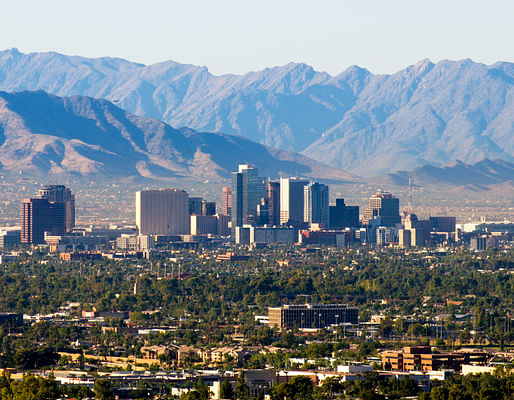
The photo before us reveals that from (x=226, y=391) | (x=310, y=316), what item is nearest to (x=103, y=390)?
(x=226, y=391)

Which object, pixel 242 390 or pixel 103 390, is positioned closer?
pixel 103 390

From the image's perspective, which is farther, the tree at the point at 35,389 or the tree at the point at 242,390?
the tree at the point at 242,390

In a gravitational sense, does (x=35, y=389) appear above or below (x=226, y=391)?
above

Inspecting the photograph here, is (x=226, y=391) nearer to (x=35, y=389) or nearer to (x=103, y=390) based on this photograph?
(x=103, y=390)

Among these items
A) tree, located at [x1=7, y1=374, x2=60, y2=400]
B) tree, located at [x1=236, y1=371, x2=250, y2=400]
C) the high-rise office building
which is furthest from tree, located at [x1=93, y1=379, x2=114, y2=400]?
the high-rise office building

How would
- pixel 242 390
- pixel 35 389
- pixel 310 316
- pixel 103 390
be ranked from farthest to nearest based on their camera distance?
pixel 310 316, pixel 242 390, pixel 103 390, pixel 35 389

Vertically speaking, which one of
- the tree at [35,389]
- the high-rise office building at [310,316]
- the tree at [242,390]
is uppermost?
the high-rise office building at [310,316]

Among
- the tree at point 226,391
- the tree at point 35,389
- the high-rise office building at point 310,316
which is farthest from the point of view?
the high-rise office building at point 310,316

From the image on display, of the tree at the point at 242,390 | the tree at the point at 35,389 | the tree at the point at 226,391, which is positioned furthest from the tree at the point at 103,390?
the tree at the point at 242,390

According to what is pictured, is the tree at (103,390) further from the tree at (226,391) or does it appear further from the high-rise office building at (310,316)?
the high-rise office building at (310,316)

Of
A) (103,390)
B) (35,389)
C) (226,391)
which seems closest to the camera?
(35,389)

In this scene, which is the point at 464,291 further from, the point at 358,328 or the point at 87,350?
the point at 87,350
